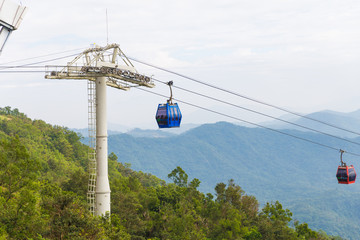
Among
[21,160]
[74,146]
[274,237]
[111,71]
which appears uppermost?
[74,146]

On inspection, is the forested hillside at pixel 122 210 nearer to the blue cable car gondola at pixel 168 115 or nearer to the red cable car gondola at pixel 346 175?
the blue cable car gondola at pixel 168 115

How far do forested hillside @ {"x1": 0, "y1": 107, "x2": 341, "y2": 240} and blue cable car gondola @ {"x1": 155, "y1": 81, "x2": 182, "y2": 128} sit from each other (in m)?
6.14

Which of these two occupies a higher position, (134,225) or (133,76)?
(133,76)

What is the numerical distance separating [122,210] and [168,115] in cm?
1678

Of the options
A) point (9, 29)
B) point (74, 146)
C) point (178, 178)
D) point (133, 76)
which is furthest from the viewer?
point (74, 146)

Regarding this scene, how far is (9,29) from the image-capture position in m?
9.58

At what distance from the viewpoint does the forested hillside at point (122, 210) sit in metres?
20.8

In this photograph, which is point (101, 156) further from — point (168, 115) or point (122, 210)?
point (122, 210)

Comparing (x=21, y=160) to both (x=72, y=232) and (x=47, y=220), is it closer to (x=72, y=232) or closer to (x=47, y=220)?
(x=47, y=220)

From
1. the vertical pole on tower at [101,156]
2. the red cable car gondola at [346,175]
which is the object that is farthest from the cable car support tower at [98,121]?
the red cable car gondola at [346,175]

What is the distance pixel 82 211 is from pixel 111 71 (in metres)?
9.26

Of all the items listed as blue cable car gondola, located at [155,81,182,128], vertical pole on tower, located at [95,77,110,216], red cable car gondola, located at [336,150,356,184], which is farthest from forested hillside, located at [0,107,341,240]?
red cable car gondola, located at [336,150,356,184]

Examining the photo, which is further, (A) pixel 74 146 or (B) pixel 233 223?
(A) pixel 74 146

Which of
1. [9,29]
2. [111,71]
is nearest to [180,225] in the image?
[111,71]
